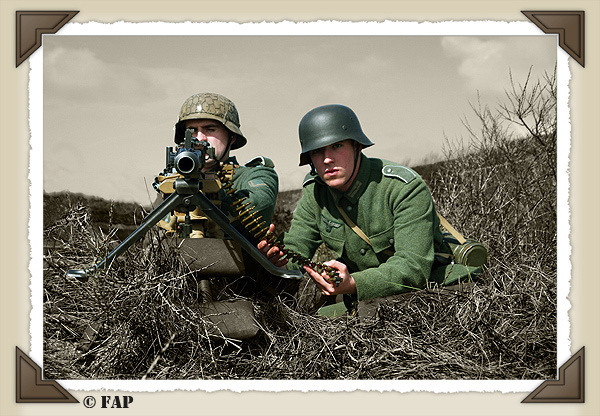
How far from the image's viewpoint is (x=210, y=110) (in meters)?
4.80

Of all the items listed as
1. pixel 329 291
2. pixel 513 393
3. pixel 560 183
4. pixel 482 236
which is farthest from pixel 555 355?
pixel 482 236

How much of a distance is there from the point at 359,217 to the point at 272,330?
1134 mm

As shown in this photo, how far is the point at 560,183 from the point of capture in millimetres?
4504

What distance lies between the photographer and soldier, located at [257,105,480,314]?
4680 millimetres

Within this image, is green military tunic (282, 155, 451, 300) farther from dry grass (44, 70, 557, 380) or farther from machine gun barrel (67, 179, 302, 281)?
machine gun barrel (67, 179, 302, 281)

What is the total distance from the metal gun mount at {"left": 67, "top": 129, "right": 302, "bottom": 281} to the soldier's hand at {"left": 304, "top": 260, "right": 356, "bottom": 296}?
535 millimetres

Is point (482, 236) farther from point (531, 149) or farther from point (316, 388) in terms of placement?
point (316, 388)

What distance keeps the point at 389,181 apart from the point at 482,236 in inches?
74.0

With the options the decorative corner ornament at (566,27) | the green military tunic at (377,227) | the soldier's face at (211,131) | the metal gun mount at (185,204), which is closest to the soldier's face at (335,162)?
the green military tunic at (377,227)

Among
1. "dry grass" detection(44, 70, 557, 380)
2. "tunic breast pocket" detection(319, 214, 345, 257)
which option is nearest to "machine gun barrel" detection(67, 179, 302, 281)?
"dry grass" detection(44, 70, 557, 380)

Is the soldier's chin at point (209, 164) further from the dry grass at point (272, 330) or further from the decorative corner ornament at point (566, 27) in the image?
the decorative corner ornament at point (566, 27)

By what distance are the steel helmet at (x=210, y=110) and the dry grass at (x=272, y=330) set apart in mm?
994

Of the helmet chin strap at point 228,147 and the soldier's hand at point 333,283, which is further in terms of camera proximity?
the helmet chin strap at point 228,147

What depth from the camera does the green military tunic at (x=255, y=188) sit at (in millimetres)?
4723
